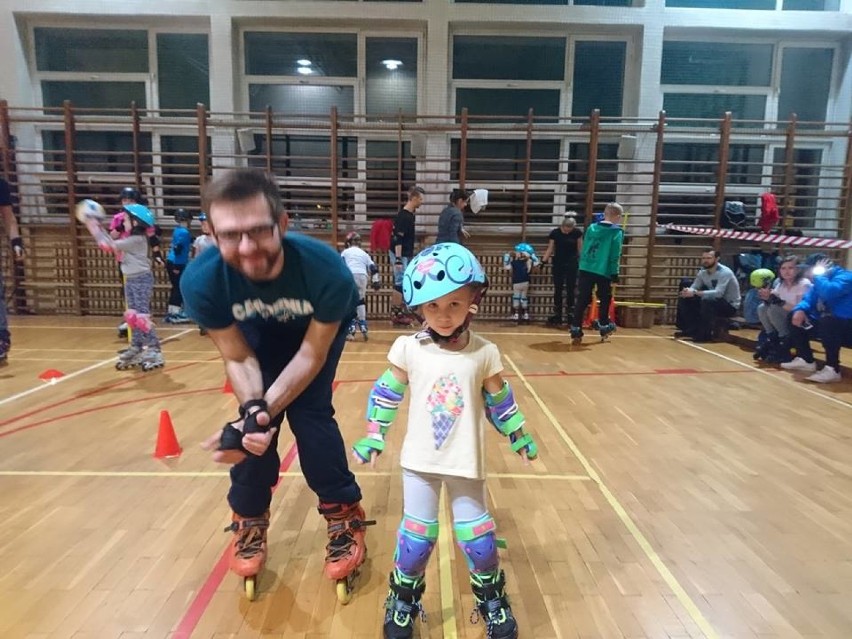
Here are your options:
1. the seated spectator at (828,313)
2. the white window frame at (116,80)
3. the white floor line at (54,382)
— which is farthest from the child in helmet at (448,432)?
the white window frame at (116,80)

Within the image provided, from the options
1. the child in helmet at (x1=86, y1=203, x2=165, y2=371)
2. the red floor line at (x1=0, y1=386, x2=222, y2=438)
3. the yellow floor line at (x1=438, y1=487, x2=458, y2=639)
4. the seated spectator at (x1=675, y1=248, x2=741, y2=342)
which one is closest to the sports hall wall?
the seated spectator at (x1=675, y1=248, x2=741, y2=342)

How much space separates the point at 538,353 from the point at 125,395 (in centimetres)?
426

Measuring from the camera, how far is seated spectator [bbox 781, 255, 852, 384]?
214 inches

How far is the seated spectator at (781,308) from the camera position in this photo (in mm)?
6059

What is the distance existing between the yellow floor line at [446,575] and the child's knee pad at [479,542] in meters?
0.28

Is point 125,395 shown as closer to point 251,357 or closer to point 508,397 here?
point 251,357

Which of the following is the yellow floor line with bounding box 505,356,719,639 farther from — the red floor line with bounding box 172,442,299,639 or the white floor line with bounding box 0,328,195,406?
the white floor line with bounding box 0,328,195,406

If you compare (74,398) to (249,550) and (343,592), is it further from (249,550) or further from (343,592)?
(343,592)

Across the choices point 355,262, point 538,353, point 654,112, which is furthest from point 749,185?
point 355,262

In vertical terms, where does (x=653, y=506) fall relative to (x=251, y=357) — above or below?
below

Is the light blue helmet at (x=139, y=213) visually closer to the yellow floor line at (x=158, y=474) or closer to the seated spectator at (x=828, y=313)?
the yellow floor line at (x=158, y=474)

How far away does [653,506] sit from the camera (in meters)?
2.92

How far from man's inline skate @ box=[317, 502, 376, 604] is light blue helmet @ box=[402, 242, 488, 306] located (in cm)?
93

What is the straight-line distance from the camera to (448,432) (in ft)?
6.11
